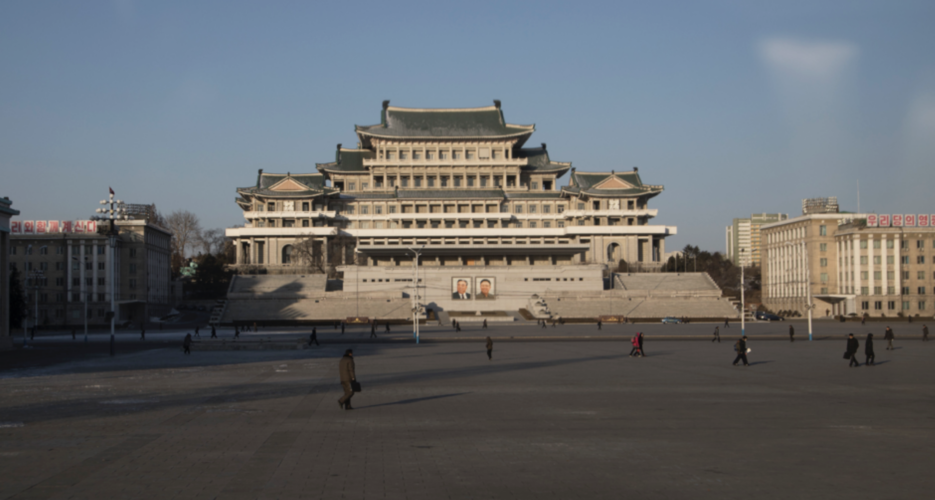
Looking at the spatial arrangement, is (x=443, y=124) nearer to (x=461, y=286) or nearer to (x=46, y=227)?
(x=461, y=286)

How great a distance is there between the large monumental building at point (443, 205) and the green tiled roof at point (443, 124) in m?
0.14

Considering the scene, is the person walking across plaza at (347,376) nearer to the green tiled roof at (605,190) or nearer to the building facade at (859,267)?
the building facade at (859,267)

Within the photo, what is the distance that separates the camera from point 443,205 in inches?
3971

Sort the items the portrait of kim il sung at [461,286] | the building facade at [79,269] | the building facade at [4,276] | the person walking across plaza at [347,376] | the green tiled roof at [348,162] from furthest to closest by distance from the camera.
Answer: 1. the green tiled roof at [348,162]
2. the portrait of kim il sung at [461,286]
3. the building facade at [79,269]
4. the building facade at [4,276]
5. the person walking across plaza at [347,376]

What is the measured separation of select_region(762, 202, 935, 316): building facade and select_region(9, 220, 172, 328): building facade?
8025 cm

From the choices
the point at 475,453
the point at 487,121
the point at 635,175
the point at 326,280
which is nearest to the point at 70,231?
the point at 326,280

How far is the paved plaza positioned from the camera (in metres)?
9.67

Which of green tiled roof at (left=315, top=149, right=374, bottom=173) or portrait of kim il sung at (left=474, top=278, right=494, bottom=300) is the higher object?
green tiled roof at (left=315, top=149, right=374, bottom=173)

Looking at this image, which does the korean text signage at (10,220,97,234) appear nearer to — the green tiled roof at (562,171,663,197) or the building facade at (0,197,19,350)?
the building facade at (0,197,19,350)

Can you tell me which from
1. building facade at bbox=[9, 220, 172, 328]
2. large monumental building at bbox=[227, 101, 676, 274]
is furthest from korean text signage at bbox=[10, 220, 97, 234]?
large monumental building at bbox=[227, 101, 676, 274]

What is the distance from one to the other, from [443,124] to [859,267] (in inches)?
2236

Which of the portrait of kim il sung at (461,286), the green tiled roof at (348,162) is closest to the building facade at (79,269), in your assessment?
the green tiled roof at (348,162)

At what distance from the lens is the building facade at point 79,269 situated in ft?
281

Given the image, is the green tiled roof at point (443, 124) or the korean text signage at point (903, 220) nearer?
the korean text signage at point (903, 220)
